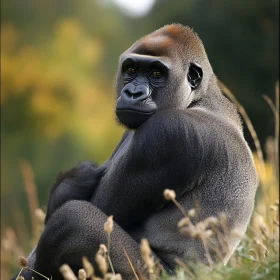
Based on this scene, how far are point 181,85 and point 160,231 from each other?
105 centimetres

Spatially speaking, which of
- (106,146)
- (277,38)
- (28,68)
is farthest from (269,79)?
(28,68)

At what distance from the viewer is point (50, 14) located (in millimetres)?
19531

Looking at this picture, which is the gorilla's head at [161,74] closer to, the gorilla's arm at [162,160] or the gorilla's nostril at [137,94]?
the gorilla's nostril at [137,94]

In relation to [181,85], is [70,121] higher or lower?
lower

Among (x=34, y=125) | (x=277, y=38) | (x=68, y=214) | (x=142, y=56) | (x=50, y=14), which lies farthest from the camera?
(x=50, y=14)

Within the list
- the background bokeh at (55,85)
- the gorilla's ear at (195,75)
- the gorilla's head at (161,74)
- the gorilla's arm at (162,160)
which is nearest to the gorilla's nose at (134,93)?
the gorilla's head at (161,74)

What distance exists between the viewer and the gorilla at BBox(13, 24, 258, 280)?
14.9 ft

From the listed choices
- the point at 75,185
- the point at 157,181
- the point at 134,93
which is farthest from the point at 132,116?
the point at 75,185

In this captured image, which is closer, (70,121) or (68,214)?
(68,214)

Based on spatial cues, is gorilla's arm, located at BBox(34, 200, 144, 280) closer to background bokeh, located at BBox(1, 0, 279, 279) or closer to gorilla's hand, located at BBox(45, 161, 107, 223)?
gorilla's hand, located at BBox(45, 161, 107, 223)

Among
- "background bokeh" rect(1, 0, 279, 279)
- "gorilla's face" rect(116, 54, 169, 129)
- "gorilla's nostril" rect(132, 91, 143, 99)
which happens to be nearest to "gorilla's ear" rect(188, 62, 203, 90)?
"gorilla's face" rect(116, 54, 169, 129)

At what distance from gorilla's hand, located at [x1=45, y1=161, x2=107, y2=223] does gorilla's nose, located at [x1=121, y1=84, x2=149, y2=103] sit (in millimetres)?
760

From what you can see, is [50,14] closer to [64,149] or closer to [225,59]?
[64,149]

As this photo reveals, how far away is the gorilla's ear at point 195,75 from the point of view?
511 centimetres
